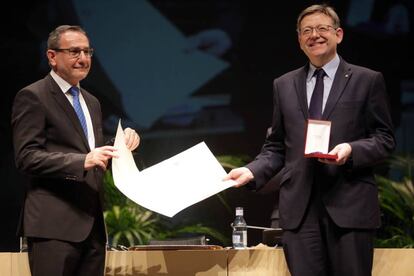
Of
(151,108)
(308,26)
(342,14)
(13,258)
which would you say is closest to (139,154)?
(151,108)

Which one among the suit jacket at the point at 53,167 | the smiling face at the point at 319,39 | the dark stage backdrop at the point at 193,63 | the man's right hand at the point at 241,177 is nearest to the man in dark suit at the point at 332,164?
the smiling face at the point at 319,39

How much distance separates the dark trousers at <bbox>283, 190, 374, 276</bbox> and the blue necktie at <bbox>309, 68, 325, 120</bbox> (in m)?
0.33

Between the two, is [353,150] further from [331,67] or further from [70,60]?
[70,60]

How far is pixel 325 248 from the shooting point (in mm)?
2883

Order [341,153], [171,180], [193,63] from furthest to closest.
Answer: [193,63] → [171,180] → [341,153]

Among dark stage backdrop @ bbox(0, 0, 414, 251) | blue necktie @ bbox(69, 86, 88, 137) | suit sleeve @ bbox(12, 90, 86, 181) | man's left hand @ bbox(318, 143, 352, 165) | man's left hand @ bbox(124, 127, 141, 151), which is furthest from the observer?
dark stage backdrop @ bbox(0, 0, 414, 251)

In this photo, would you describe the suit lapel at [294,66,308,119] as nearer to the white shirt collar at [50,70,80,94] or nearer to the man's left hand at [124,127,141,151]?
the man's left hand at [124,127,141,151]

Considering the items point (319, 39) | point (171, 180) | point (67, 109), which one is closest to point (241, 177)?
point (171, 180)

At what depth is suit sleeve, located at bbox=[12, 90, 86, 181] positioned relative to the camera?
2855 millimetres

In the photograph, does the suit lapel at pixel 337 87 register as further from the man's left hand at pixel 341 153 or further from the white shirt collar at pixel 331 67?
the man's left hand at pixel 341 153

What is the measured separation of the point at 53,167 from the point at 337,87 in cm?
117

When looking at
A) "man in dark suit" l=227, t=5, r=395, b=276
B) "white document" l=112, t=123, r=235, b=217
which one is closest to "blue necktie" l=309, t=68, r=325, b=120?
"man in dark suit" l=227, t=5, r=395, b=276

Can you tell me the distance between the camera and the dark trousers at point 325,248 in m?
2.80

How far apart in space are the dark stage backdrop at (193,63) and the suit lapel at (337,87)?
2915 millimetres
